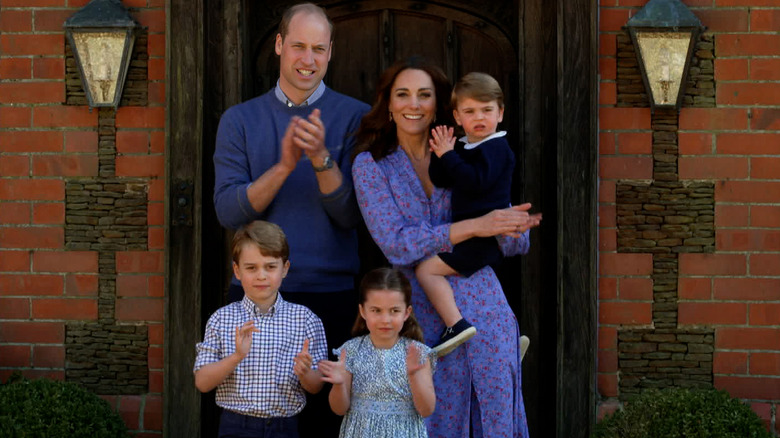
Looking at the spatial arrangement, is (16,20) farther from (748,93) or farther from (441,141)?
(748,93)

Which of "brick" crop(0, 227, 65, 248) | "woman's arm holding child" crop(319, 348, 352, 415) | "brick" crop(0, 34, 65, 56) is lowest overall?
"woman's arm holding child" crop(319, 348, 352, 415)

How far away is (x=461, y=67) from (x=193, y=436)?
2058 mm

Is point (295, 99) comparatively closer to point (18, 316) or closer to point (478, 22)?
point (478, 22)

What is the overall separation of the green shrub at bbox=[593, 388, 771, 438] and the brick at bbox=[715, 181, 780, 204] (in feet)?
2.86

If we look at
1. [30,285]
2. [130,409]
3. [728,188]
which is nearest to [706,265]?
[728,188]

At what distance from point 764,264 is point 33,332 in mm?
3227

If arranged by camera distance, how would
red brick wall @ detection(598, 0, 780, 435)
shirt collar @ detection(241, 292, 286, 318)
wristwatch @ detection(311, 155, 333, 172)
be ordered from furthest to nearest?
red brick wall @ detection(598, 0, 780, 435)
wristwatch @ detection(311, 155, 333, 172)
shirt collar @ detection(241, 292, 286, 318)

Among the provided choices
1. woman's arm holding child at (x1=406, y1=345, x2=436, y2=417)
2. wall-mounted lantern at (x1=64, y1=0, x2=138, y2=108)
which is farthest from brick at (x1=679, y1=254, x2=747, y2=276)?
wall-mounted lantern at (x1=64, y1=0, x2=138, y2=108)

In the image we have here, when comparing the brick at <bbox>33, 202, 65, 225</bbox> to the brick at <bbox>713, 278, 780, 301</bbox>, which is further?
the brick at <bbox>33, 202, 65, 225</bbox>

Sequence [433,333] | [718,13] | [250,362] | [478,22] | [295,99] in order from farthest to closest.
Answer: [478,22] < [718,13] < [295,99] < [433,333] < [250,362]

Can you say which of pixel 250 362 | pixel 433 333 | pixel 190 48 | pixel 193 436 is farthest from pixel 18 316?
pixel 433 333

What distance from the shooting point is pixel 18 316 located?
180 inches

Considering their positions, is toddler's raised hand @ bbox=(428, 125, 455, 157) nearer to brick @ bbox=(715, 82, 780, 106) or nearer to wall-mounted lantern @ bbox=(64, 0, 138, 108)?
brick @ bbox=(715, 82, 780, 106)

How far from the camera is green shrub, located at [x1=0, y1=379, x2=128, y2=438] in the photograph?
12.9 feet
